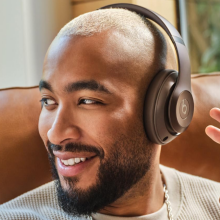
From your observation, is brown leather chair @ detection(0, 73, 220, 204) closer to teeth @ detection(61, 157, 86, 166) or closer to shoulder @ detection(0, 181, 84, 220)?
shoulder @ detection(0, 181, 84, 220)

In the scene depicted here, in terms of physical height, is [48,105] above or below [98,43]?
below

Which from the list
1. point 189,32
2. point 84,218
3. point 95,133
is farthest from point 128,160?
point 189,32

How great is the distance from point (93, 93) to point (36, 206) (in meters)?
0.45

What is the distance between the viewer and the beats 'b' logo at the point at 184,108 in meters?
0.96

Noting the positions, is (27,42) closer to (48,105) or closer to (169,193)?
(48,105)

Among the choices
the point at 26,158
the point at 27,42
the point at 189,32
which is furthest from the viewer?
the point at 189,32

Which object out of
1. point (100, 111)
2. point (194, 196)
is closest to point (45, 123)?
point (100, 111)

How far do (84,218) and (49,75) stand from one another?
441 millimetres

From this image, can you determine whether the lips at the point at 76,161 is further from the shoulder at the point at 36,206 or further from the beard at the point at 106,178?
the shoulder at the point at 36,206

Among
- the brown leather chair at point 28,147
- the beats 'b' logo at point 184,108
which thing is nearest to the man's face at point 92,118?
the beats 'b' logo at point 184,108

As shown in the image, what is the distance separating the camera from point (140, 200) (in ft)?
3.59

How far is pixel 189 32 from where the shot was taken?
2471 mm

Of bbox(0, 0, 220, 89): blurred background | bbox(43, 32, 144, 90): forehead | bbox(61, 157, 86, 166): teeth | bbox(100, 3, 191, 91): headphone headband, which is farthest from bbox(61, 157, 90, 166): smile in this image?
bbox(0, 0, 220, 89): blurred background

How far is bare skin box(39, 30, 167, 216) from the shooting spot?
924 millimetres
